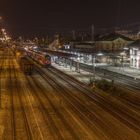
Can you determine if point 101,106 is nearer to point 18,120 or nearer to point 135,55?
point 18,120

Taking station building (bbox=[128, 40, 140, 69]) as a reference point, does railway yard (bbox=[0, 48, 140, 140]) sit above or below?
below

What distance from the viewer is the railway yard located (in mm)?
23656

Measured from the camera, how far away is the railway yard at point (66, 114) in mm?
23656

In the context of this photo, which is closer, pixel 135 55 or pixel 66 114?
pixel 66 114

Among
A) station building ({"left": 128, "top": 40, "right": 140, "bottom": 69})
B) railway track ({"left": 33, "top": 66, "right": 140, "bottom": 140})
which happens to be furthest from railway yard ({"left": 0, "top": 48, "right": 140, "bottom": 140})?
station building ({"left": 128, "top": 40, "right": 140, "bottom": 69})

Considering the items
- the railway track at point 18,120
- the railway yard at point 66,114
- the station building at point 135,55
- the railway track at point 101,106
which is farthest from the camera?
the station building at point 135,55

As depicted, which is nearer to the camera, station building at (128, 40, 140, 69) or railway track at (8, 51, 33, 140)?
railway track at (8, 51, 33, 140)

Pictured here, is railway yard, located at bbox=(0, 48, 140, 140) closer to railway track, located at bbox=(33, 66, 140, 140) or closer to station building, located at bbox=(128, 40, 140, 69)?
railway track, located at bbox=(33, 66, 140, 140)

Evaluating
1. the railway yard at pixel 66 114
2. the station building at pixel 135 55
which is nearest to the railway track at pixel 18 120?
the railway yard at pixel 66 114

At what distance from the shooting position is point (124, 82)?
50188 mm

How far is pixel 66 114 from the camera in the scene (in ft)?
97.7

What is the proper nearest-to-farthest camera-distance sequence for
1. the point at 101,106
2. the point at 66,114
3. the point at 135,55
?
1. the point at 66,114
2. the point at 101,106
3. the point at 135,55

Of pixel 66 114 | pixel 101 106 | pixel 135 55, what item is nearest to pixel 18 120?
pixel 66 114

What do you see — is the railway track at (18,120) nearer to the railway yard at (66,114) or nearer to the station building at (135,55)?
the railway yard at (66,114)
